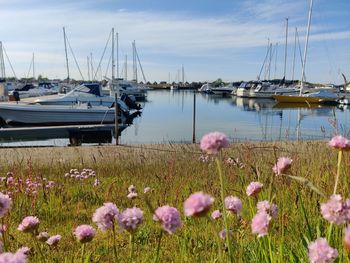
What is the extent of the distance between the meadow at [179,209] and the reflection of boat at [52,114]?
17.2 m

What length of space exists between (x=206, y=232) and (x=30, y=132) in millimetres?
18462

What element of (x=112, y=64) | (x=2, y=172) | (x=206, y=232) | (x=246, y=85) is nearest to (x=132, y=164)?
(x=2, y=172)

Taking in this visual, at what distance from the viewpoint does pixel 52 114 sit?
86.6ft

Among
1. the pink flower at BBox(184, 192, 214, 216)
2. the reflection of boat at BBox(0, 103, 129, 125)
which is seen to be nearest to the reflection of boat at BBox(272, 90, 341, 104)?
the reflection of boat at BBox(0, 103, 129, 125)

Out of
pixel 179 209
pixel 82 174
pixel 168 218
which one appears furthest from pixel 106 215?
pixel 82 174

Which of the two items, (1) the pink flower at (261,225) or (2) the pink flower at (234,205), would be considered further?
(2) the pink flower at (234,205)

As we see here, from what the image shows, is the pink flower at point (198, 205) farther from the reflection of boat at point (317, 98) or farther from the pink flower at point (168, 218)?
the reflection of boat at point (317, 98)

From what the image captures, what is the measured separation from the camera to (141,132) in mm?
29203

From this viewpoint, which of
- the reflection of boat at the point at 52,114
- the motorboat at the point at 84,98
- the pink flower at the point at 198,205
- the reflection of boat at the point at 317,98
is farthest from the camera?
the reflection of boat at the point at 317,98

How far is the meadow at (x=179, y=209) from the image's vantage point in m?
2.16

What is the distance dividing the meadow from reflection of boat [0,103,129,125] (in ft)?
56.4

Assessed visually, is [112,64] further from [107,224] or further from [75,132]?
[107,224]

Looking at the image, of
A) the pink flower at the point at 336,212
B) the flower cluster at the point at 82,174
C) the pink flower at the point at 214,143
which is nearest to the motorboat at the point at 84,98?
the flower cluster at the point at 82,174

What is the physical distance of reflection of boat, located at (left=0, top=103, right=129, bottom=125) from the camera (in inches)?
1039
